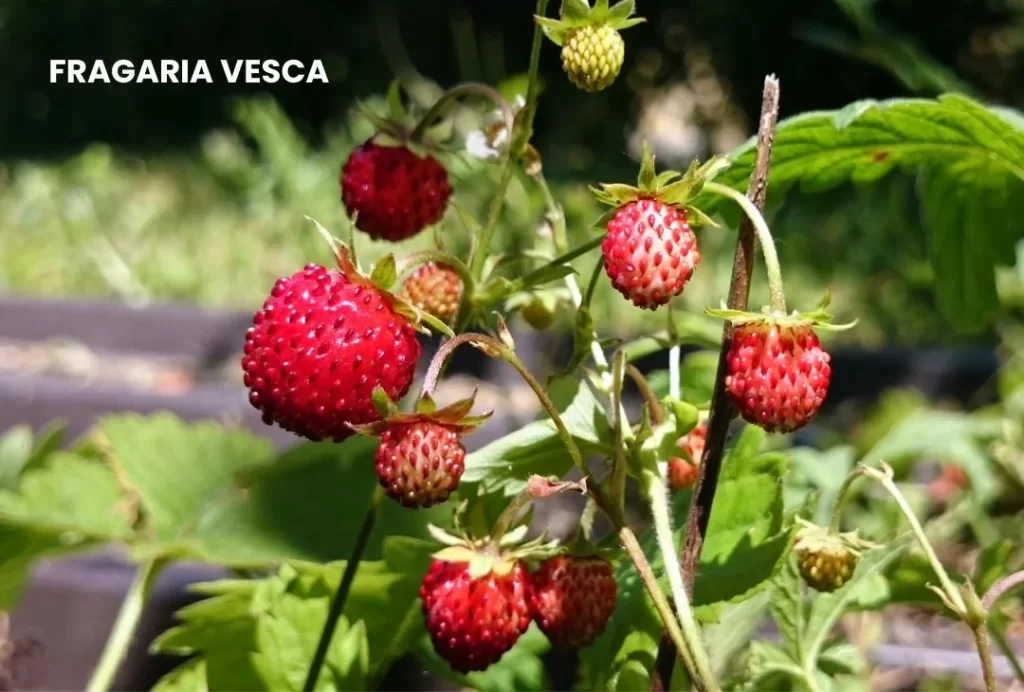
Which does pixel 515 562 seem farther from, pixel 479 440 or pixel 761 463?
pixel 479 440

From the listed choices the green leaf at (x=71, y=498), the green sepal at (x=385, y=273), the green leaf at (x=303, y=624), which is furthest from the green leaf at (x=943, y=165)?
the green leaf at (x=71, y=498)

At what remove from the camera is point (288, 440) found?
1.82 m

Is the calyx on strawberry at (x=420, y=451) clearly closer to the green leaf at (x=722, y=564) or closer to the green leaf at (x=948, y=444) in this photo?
the green leaf at (x=722, y=564)

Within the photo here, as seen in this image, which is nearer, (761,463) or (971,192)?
(761,463)

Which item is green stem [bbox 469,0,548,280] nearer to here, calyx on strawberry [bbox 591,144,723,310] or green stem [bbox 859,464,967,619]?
calyx on strawberry [bbox 591,144,723,310]

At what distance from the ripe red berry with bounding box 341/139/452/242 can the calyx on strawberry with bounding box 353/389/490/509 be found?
7.1 inches

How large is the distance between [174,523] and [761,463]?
1.77 feet

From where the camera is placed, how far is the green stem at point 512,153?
595 millimetres

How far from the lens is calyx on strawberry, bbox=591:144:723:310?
1.77 feet

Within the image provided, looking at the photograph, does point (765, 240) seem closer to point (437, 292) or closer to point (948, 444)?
point (437, 292)

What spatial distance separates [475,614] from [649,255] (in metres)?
0.20

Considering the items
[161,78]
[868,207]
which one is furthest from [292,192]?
[161,78]

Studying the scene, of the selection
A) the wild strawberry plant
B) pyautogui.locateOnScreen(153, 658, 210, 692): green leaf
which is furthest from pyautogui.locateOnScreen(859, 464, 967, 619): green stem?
pyautogui.locateOnScreen(153, 658, 210, 692): green leaf

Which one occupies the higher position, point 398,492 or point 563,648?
Answer: point 398,492
